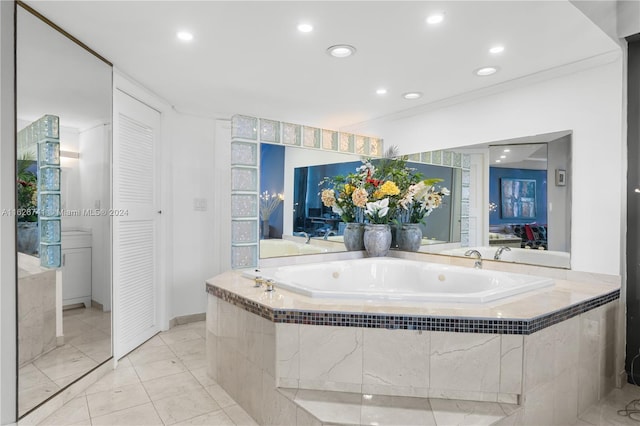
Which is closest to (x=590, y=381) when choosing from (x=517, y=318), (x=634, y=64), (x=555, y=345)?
(x=555, y=345)

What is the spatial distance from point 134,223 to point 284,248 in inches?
48.4

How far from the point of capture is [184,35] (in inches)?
85.0

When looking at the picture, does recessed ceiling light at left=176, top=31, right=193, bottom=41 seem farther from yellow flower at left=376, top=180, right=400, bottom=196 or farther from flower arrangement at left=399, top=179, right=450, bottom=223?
flower arrangement at left=399, top=179, right=450, bottom=223

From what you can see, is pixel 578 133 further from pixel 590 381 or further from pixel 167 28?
pixel 167 28

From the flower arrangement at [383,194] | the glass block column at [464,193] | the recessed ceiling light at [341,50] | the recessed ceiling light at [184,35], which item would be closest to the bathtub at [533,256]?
the glass block column at [464,193]

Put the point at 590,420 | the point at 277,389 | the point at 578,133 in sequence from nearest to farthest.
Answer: the point at 277,389
the point at 590,420
the point at 578,133

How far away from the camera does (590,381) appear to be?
7.18 ft

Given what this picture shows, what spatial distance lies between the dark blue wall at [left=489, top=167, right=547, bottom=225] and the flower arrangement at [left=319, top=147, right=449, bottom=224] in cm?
47

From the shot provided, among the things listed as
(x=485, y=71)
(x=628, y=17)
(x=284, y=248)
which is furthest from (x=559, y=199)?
(x=284, y=248)

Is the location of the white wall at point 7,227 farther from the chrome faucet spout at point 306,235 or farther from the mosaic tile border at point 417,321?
the chrome faucet spout at point 306,235

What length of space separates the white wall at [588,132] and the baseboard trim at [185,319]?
127 inches

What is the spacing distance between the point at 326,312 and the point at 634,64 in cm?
254

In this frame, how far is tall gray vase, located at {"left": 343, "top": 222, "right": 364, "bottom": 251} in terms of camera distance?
3.72m

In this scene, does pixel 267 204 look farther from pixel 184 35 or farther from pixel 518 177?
pixel 518 177
